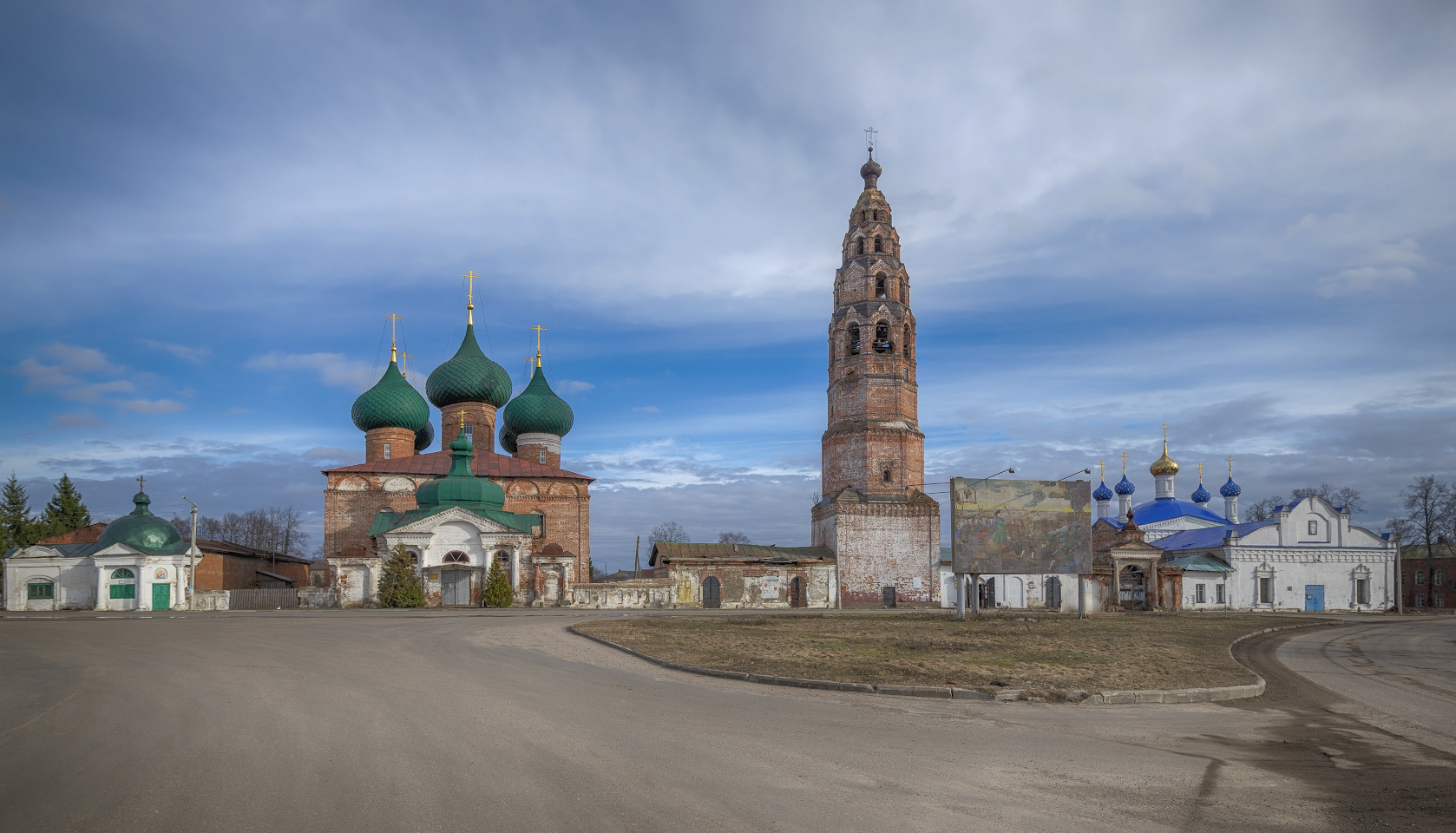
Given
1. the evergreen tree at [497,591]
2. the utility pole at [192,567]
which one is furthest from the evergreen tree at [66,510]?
the evergreen tree at [497,591]

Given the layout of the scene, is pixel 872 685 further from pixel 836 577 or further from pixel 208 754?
pixel 836 577

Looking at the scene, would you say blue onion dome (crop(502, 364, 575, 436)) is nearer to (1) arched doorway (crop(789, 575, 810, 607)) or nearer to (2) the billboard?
(1) arched doorway (crop(789, 575, 810, 607))

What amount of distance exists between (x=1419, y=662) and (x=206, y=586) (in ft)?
156

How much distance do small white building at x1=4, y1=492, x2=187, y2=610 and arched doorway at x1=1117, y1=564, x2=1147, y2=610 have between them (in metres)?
45.1

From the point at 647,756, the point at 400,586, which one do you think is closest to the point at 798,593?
the point at 400,586

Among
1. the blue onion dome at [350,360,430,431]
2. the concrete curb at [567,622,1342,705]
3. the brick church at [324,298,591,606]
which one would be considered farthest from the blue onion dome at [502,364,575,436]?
the concrete curb at [567,622,1342,705]

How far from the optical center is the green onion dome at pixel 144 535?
129 feet

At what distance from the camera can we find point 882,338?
4609cm

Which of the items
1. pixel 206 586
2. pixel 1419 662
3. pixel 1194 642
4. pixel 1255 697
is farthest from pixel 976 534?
pixel 206 586

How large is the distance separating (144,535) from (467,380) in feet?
59.3

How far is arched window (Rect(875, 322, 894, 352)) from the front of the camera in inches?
1793

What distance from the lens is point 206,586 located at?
145 feet

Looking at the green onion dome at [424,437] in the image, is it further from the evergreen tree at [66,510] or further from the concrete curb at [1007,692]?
the concrete curb at [1007,692]

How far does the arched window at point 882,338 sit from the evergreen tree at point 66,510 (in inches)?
1881
